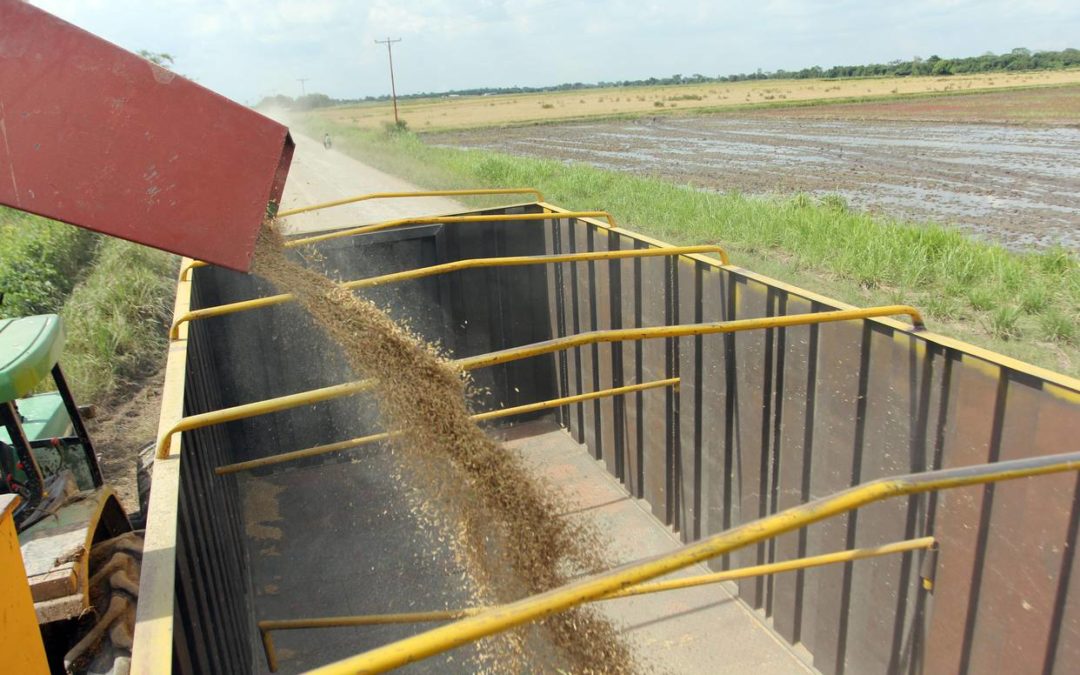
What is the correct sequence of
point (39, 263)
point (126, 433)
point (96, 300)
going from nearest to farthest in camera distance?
point (126, 433) < point (96, 300) < point (39, 263)

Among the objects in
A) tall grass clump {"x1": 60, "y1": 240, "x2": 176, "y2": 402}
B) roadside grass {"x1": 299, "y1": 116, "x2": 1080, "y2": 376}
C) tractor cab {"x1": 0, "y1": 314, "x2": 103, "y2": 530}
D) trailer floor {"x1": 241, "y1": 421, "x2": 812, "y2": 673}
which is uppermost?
tractor cab {"x1": 0, "y1": 314, "x2": 103, "y2": 530}

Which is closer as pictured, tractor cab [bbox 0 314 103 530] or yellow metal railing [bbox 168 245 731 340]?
tractor cab [bbox 0 314 103 530]

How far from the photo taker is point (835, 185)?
17.2 m

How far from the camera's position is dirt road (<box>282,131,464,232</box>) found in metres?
15.5

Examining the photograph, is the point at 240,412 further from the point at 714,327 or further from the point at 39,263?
the point at 39,263

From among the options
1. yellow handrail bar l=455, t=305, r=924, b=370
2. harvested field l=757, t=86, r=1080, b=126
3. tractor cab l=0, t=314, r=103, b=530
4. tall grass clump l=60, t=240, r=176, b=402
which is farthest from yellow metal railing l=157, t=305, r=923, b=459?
harvested field l=757, t=86, r=1080, b=126

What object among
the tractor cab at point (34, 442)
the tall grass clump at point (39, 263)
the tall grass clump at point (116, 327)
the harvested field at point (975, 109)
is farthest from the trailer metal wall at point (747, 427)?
the harvested field at point (975, 109)

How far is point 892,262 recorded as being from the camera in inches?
299

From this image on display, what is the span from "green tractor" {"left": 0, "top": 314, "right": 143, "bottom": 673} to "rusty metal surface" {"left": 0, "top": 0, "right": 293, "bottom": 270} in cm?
127

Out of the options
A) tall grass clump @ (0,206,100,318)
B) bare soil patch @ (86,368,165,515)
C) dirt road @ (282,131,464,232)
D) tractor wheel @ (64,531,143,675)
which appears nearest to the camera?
tractor wheel @ (64,531,143,675)

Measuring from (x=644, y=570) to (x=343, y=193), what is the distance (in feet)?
64.2

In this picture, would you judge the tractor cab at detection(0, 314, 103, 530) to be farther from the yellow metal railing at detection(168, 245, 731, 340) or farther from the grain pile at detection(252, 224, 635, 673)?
the grain pile at detection(252, 224, 635, 673)

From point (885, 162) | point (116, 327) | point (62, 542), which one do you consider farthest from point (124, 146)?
point (885, 162)

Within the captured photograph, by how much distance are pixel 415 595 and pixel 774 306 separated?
268cm
